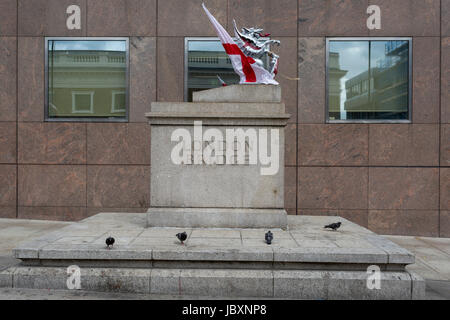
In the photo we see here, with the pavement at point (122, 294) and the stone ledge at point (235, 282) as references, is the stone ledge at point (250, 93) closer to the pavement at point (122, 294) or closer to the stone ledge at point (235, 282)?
the stone ledge at point (235, 282)

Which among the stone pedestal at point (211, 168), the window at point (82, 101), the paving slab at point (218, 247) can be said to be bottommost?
the paving slab at point (218, 247)

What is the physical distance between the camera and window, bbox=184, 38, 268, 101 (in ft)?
36.5

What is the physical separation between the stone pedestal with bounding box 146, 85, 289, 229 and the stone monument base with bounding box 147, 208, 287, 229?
21 millimetres

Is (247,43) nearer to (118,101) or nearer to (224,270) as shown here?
(224,270)

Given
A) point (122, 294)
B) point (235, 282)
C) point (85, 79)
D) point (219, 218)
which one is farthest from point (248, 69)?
point (85, 79)

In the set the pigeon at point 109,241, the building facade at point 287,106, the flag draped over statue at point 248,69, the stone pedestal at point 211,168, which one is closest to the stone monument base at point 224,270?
the pigeon at point 109,241

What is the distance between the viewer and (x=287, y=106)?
11.0 metres

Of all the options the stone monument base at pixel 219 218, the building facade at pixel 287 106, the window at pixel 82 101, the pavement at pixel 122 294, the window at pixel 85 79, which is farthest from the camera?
the window at pixel 82 101

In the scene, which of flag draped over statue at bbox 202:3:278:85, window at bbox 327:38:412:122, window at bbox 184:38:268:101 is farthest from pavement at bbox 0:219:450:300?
window at bbox 184:38:268:101

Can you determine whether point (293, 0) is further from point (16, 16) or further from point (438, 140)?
point (16, 16)

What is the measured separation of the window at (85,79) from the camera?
37.2 feet

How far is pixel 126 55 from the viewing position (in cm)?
1117

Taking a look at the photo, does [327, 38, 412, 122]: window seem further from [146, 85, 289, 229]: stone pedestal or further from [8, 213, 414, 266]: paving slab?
[8, 213, 414, 266]: paving slab

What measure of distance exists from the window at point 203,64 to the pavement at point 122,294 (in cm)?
580
